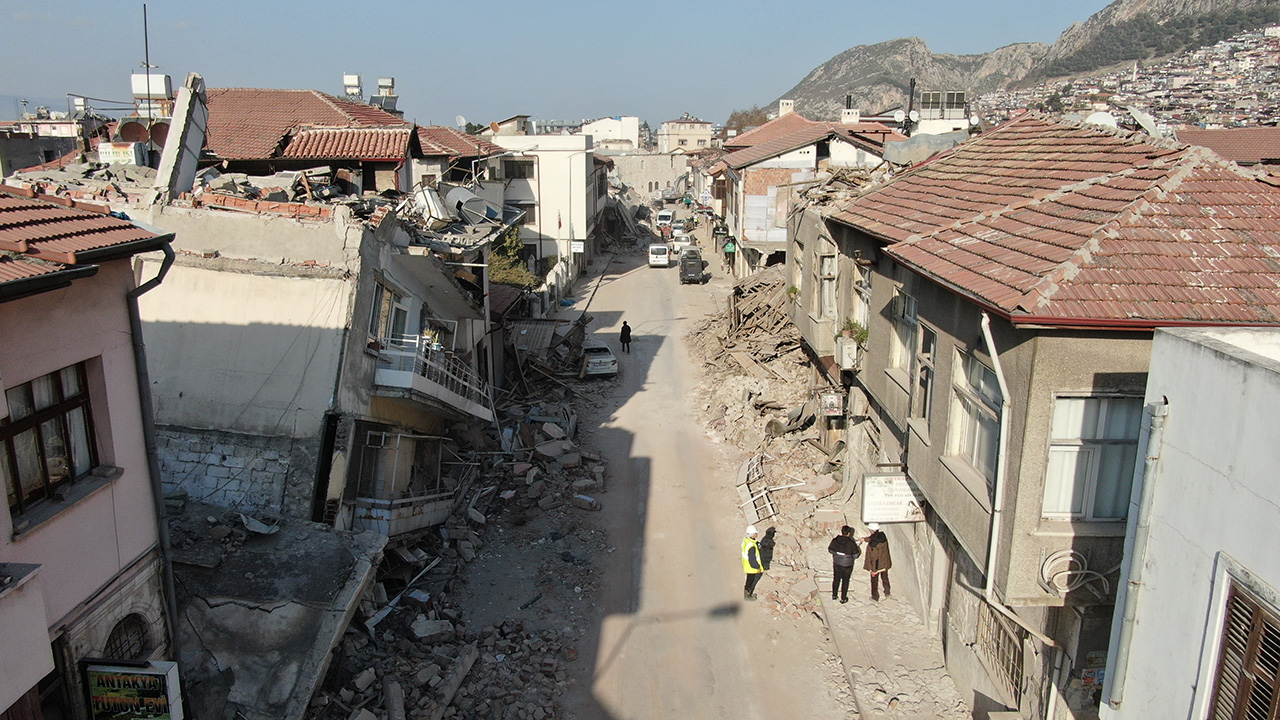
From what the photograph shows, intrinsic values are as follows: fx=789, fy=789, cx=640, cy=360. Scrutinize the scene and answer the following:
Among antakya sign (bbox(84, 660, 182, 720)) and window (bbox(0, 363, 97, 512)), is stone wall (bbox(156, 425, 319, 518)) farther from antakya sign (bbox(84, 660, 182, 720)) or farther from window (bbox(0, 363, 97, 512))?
antakya sign (bbox(84, 660, 182, 720))

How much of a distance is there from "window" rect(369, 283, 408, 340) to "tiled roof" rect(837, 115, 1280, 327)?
8.74m

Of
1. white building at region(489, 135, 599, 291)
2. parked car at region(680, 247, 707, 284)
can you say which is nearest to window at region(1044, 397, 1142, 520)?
parked car at region(680, 247, 707, 284)

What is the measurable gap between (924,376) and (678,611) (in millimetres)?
5915

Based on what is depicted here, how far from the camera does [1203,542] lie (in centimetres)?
554

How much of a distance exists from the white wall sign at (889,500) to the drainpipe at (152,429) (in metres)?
9.15

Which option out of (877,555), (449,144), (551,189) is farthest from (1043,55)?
(877,555)

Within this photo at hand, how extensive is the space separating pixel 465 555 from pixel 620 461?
6.30 m

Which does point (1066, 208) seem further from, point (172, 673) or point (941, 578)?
point (172, 673)

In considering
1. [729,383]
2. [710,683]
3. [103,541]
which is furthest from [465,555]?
[729,383]

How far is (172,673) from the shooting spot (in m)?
7.19

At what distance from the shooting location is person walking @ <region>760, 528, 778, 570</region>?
1529 centimetres

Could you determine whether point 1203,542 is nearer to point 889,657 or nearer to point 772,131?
point 889,657

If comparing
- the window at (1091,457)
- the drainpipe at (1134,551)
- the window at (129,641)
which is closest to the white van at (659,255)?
the window at (1091,457)

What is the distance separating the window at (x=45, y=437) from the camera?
6.77 m
